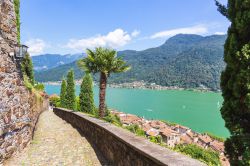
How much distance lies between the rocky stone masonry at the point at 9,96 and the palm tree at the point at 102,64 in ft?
39.2

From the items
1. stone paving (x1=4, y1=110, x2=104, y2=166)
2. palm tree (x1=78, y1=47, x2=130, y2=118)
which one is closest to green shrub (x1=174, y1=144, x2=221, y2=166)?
stone paving (x1=4, y1=110, x2=104, y2=166)

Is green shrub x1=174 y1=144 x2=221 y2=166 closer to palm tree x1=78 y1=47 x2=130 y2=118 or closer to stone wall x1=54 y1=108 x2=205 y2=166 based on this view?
stone wall x1=54 y1=108 x2=205 y2=166

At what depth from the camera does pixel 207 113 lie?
120250mm

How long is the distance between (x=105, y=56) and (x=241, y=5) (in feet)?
55.8

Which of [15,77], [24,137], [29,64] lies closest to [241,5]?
[15,77]

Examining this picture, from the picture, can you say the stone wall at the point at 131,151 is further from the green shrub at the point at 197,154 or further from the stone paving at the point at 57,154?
the green shrub at the point at 197,154

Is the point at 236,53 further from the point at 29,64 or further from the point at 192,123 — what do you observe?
the point at 192,123

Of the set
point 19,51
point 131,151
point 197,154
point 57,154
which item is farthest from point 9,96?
point 197,154

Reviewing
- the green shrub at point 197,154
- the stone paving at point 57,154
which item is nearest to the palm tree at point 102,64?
the green shrub at point 197,154

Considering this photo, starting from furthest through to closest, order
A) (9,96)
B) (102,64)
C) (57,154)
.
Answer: (102,64), (57,154), (9,96)

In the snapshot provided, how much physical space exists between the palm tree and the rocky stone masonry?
11944 millimetres

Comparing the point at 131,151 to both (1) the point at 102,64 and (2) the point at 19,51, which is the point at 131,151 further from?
(1) the point at 102,64

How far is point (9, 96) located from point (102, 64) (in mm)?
13563

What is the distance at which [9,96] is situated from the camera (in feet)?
22.3
